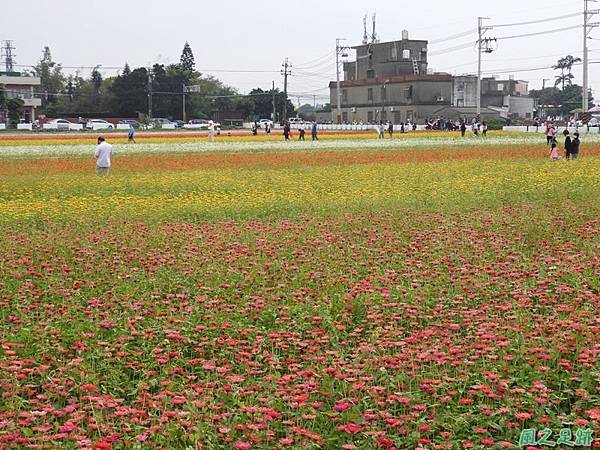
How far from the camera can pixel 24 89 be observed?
102 m

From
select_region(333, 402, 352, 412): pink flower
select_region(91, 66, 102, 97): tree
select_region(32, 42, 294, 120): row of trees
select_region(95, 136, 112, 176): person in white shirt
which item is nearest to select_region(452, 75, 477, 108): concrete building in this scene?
select_region(32, 42, 294, 120): row of trees

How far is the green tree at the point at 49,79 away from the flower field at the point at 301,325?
104370mm

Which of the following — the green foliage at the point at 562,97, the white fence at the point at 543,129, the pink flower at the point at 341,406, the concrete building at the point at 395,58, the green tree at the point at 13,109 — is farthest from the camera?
the green foliage at the point at 562,97

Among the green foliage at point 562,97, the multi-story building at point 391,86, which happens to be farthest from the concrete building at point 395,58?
the green foliage at point 562,97

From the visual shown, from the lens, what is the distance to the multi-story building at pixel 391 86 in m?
97.3

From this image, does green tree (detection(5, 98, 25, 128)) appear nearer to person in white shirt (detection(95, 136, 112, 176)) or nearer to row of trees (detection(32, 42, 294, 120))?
row of trees (detection(32, 42, 294, 120))

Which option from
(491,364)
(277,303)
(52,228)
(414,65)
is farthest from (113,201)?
(414,65)

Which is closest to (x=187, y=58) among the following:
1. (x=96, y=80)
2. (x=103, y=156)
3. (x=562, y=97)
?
(x=96, y=80)

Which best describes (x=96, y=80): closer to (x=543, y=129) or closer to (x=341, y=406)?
(x=543, y=129)

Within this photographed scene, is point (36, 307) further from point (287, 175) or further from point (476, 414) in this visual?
point (287, 175)

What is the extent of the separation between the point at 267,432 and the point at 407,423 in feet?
2.77

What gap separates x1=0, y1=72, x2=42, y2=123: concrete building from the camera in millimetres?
98562

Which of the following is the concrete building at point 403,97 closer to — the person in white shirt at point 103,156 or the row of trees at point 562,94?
the row of trees at point 562,94

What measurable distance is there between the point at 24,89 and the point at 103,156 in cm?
8281
